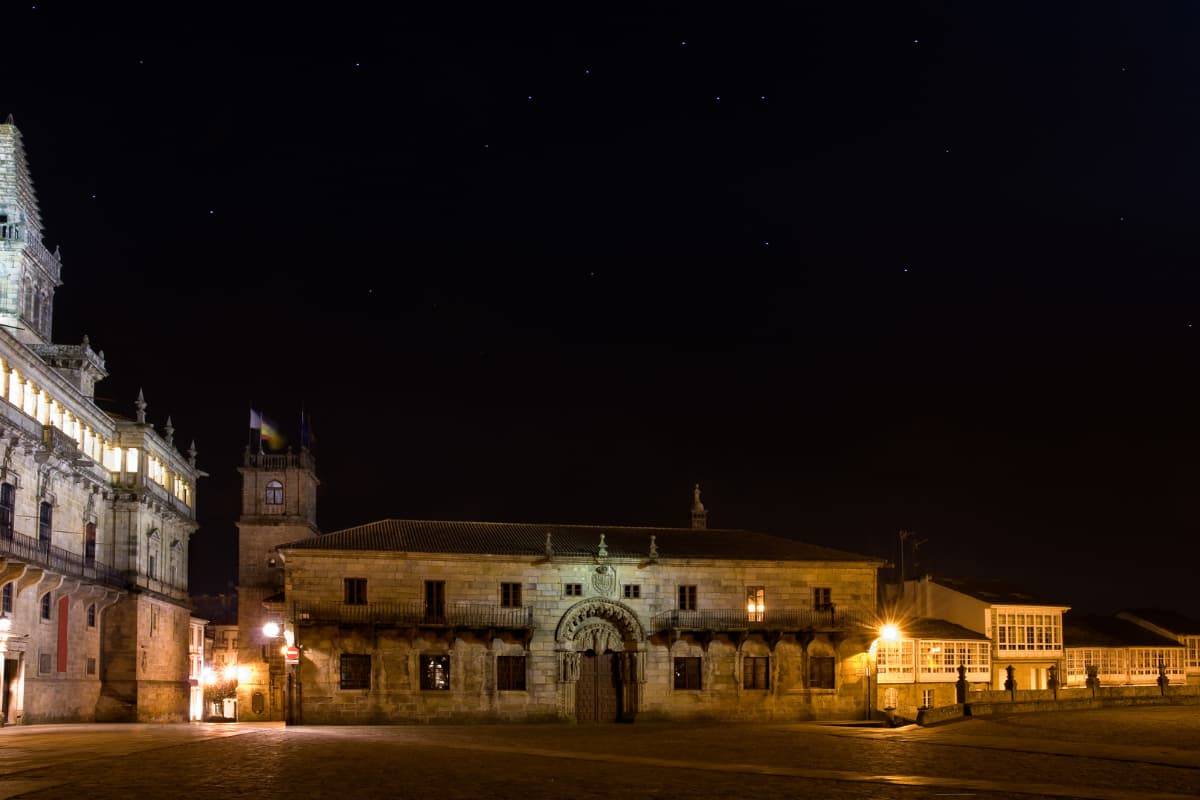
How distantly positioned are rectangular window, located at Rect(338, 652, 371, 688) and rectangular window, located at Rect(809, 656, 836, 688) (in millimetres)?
16263

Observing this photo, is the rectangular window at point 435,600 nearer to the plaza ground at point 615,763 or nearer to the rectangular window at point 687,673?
the rectangular window at point 687,673

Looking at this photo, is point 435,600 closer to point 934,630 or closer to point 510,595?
point 510,595

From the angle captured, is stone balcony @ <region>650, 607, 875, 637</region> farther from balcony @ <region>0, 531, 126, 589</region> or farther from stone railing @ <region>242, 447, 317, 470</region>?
stone railing @ <region>242, 447, 317, 470</region>

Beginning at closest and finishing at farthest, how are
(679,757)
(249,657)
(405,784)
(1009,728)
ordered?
(405,784) < (679,757) < (1009,728) < (249,657)

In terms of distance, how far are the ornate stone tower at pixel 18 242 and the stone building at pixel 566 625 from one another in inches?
652

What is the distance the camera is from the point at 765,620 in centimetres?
4894

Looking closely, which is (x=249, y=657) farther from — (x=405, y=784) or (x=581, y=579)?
(x=405, y=784)

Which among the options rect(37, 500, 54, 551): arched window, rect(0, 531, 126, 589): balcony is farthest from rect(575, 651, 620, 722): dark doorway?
rect(37, 500, 54, 551): arched window

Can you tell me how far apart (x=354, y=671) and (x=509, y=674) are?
5.40 metres

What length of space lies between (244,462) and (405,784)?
58313 millimetres

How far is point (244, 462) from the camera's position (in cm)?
7512

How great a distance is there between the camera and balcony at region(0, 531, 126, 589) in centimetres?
4284

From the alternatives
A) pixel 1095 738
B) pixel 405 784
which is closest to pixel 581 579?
pixel 1095 738

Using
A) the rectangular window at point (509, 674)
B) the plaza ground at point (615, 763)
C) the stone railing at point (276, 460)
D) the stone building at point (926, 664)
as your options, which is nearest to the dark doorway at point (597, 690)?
the rectangular window at point (509, 674)
